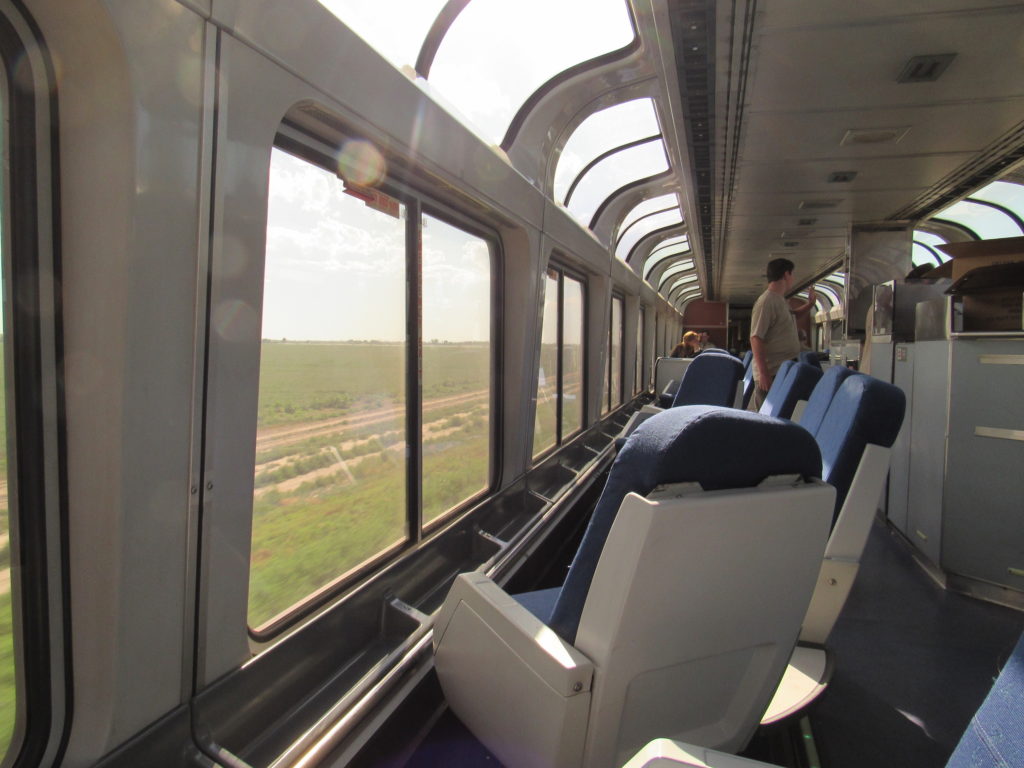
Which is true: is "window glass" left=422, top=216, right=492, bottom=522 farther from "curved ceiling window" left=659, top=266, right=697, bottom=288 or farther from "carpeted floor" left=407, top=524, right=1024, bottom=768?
"curved ceiling window" left=659, top=266, right=697, bottom=288

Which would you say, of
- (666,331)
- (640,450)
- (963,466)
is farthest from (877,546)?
(666,331)

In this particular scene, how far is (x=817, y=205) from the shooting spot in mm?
6852

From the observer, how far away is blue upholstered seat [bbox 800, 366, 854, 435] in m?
2.28

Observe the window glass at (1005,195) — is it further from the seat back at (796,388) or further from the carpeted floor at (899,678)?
the carpeted floor at (899,678)

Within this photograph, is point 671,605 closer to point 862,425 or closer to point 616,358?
point 862,425

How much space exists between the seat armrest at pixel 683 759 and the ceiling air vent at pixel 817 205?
7.12m

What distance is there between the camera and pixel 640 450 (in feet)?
4.03

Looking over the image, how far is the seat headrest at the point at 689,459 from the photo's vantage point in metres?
1.19

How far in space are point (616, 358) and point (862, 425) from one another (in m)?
8.33

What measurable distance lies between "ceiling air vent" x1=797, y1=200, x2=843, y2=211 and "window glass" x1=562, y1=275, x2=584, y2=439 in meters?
2.85

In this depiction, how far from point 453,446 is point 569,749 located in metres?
2.30

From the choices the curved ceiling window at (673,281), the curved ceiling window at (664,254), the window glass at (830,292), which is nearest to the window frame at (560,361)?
the curved ceiling window at (664,254)

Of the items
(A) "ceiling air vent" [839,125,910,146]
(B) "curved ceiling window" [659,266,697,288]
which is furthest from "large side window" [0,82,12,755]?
(B) "curved ceiling window" [659,266,697,288]

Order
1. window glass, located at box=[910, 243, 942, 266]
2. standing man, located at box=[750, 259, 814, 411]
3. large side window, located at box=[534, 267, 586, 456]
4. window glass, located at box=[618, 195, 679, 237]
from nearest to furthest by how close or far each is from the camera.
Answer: standing man, located at box=[750, 259, 814, 411] < large side window, located at box=[534, 267, 586, 456] < window glass, located at box=[618, 195, 679, 237] < window glass, located at box=[910, 243, 942, 266]
